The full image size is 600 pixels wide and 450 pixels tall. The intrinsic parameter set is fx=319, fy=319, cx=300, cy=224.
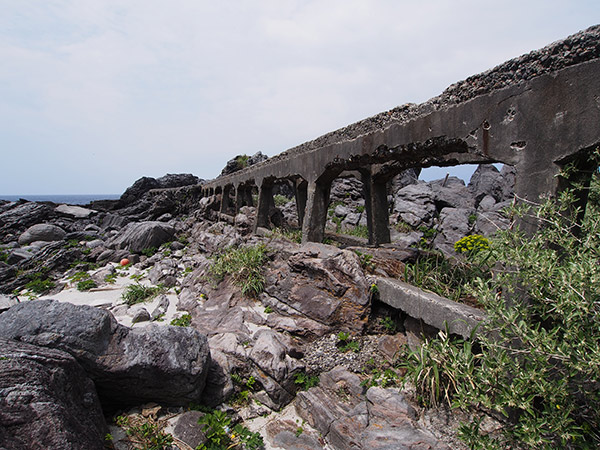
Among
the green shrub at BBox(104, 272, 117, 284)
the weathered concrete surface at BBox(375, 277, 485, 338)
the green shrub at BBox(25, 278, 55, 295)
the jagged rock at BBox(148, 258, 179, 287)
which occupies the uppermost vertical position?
the weathered concrete surface at BBox(375, 277, 485, 338)

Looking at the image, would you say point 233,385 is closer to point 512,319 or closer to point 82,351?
point 82,351

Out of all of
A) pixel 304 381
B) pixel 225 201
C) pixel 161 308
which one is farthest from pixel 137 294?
pixel 225 201

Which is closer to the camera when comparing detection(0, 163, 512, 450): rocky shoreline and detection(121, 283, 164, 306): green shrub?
detection(0, 163, 512, 450): rocky shoreline

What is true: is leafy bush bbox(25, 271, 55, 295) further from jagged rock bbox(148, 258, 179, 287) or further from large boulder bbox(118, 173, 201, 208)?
large boulder bbox(118, 173, 201, 208)

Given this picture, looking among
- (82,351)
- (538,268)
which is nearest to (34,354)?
(82,351)

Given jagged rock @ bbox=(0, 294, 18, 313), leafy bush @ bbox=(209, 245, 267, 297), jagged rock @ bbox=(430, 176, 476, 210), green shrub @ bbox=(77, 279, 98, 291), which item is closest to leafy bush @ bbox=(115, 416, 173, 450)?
leafy bush @ bbox=(209, 245, 267, 297)

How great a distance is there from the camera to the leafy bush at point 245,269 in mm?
6289

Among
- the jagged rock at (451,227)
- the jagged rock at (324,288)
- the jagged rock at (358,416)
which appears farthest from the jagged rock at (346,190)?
the jagged rock at (358,416)

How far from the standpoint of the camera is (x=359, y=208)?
18.1m

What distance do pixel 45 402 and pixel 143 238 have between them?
10.8 meters

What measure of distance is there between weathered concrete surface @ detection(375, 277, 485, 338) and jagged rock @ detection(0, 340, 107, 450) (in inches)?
149

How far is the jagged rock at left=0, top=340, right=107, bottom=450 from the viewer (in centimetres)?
235

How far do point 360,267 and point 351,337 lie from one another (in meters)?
1.17

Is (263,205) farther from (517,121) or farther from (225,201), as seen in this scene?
(517,121)
